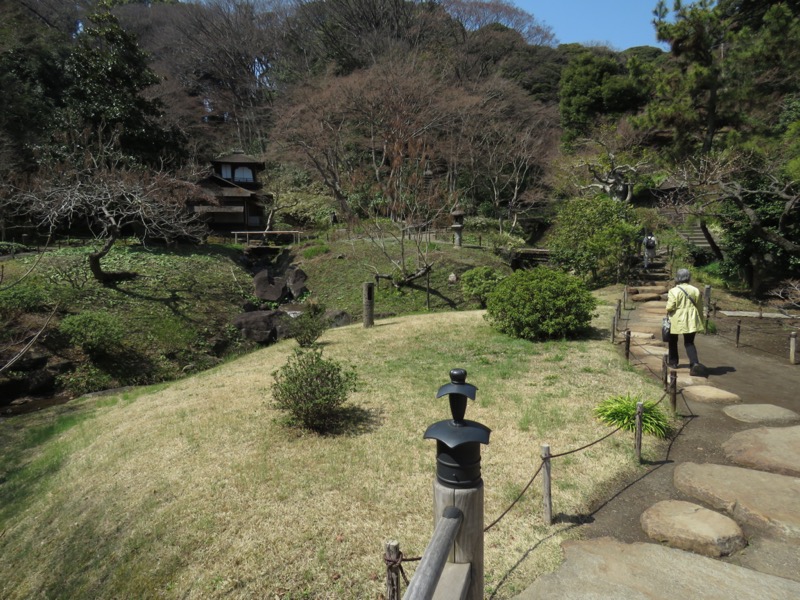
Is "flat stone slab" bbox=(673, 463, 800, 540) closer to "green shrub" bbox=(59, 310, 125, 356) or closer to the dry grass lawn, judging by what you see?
the dry grass lawn

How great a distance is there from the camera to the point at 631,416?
594cm

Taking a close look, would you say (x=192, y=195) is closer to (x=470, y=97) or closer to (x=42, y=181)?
(x=42, y=181)

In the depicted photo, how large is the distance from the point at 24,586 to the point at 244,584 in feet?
8.04

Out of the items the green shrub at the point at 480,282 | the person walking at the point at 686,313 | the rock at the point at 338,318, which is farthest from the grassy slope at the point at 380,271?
the person walking at the point at 686,313

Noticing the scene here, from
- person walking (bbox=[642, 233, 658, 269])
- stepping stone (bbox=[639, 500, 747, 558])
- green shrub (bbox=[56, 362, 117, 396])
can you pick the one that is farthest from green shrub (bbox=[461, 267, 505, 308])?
stepping stone (bbox=[639, 500, 747, 558])

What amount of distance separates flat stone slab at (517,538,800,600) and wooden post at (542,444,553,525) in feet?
1.23

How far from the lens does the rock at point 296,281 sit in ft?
69.2

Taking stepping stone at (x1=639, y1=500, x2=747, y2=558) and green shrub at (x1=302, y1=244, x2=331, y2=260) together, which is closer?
stepping stone at (x1=639, y1=500, x2=747, y2=558)

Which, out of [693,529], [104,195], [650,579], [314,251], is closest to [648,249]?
[314,251]

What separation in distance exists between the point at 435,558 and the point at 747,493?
13.2 ft

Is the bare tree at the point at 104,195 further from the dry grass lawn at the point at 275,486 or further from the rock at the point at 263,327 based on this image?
the dry grass lawn at the point at 275,486

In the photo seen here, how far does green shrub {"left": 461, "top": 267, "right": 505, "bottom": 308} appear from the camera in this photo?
17125 mm

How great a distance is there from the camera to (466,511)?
253 centimetres

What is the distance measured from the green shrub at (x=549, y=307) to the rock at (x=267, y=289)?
12.6m
